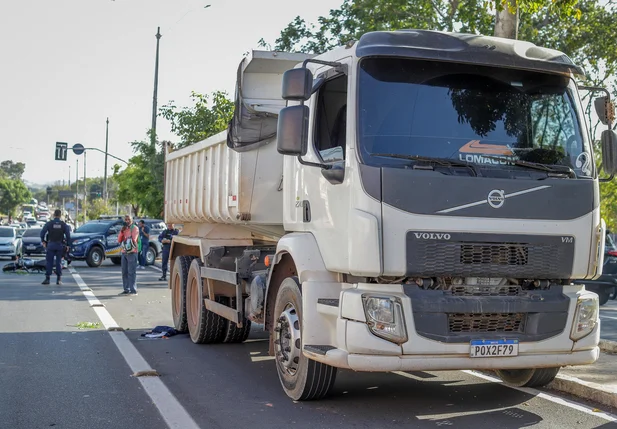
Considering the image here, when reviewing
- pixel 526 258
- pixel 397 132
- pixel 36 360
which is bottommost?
pixel 36 360

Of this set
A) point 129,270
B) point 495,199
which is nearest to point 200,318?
point 495,199

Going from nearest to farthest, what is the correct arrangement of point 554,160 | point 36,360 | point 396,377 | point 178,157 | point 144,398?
point 554,160
point 144,398
point 396,377
point 36,360
point 178,157

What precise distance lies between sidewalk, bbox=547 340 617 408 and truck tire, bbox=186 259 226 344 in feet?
14.4

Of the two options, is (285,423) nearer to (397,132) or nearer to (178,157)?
(397,132)

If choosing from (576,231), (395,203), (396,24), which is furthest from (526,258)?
(396,24)

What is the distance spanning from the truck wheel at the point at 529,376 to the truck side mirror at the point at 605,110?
227 cm

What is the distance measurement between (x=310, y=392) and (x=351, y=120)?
233 cm

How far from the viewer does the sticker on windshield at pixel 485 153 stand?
6402 mm

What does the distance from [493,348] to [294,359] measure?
172cm

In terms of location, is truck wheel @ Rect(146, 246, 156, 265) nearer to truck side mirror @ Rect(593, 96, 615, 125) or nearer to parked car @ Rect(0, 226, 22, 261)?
parked car @ Rect(0, 226, 22, 261)

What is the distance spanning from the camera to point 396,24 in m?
20.3

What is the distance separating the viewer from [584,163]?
671 centimetres

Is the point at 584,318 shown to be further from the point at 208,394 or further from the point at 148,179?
the point at 148,179

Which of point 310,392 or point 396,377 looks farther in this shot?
point 396,377
